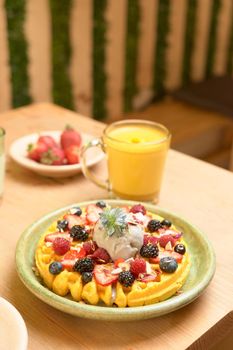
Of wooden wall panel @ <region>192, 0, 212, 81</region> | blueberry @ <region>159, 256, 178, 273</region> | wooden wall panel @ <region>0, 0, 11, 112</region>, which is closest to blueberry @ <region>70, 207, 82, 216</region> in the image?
blueberry @ <region>159, 256, 178, 273</region>

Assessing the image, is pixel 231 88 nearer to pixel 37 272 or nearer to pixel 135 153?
pixel 135 153

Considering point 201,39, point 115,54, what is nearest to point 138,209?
point 115,54

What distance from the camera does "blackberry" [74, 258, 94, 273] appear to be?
2.61ft

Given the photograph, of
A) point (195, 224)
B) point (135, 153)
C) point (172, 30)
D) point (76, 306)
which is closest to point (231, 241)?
point (195, 224)

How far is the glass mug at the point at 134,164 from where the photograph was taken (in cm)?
113

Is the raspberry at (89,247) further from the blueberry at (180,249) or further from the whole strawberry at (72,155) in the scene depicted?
the whole strawberry at (72,155)

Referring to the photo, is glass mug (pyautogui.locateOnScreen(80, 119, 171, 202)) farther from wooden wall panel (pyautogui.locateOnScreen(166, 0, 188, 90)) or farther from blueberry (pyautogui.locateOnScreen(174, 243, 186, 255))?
wooden wall panel (pyautogui.locateOnScreen(166, 0, 188, 90))

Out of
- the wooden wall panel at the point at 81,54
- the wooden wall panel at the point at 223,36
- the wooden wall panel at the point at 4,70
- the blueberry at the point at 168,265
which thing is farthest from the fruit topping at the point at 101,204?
the wooden wall panel at the point at 223,36

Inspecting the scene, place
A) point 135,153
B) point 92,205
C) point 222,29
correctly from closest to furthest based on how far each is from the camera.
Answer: point 92,205 < point 135,153 < point 222,29

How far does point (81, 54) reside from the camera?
2803 mm

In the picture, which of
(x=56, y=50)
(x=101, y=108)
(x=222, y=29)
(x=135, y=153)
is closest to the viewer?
(x=135, y=153)

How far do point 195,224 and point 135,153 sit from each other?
0.21m

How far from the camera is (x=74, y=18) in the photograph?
267cm

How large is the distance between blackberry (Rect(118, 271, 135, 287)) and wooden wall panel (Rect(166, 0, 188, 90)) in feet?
8.88
